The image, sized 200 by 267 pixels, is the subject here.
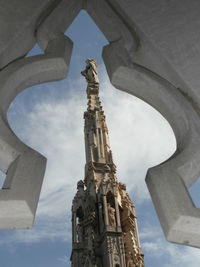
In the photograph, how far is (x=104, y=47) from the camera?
149cm

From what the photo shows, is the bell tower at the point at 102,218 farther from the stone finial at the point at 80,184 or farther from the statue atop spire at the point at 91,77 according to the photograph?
the statue atop spire at the point at 91,77

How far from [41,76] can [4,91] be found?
0.20m

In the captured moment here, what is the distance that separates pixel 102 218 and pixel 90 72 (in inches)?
469

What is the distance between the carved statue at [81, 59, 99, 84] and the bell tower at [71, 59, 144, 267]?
5.17 meters

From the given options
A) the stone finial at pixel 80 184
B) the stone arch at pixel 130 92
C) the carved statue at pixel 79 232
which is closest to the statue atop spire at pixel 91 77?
the stone finial at pixel 80 184

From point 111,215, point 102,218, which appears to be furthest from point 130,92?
point 102,218

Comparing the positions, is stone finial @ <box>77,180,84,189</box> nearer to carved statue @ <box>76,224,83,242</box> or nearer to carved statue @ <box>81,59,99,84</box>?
carved statue @ <box>76,224,83,242</box>

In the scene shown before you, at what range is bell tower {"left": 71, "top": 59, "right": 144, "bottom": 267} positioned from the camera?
45.1 feet

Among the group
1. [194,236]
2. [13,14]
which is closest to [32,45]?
[13,14]

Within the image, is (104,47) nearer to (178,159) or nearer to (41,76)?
(41,76)

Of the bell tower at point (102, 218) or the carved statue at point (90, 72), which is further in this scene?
the carved statue at point (90, 72)

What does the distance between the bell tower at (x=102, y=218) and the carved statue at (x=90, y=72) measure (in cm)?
517

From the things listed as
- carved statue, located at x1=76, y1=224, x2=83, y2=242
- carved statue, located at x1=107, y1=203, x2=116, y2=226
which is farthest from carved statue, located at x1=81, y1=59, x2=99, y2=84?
carved statue, located at x1=76, y1=224, x2=83, y2=242

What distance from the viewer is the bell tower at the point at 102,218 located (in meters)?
13.8
